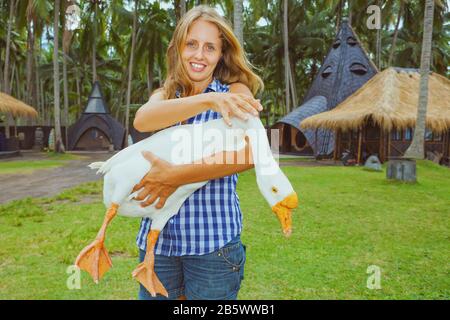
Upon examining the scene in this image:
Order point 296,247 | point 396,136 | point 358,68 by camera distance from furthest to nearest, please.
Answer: point 358,68, point 396,136, point 296,247

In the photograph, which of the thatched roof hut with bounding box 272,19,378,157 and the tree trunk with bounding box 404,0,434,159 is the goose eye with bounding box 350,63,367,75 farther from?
the tree trunk with bounding box 404,0,434,159

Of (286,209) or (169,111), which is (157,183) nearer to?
(169,111)

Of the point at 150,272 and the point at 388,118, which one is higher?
the point at 388,118

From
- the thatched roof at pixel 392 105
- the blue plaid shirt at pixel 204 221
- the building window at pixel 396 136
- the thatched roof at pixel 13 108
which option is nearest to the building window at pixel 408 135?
the building window at pixel 396 136

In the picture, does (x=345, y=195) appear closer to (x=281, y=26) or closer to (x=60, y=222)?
(x=60, y=222)

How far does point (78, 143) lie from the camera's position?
2883 cm

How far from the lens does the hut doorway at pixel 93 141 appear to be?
2887 cm

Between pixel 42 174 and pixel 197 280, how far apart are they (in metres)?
13.3

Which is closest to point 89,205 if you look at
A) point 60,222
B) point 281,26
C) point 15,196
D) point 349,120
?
point 60,222

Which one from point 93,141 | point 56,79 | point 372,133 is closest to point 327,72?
point 372,133

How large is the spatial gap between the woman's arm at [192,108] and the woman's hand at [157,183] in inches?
5.1

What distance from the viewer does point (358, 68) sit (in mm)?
22812

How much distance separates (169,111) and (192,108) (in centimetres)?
10

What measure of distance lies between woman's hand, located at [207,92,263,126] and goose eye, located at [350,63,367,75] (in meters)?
23.0
